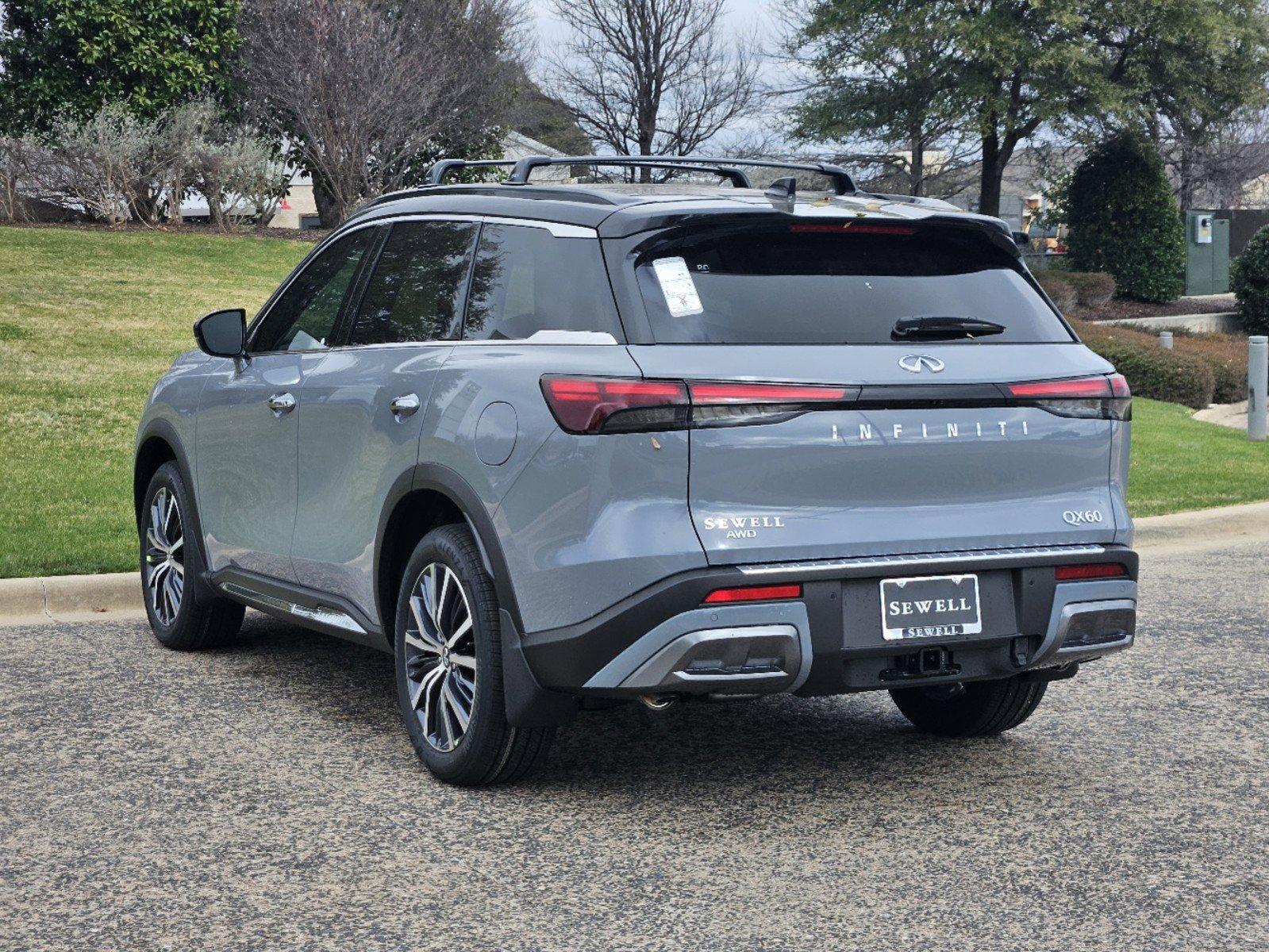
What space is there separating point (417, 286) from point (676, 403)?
1.55m

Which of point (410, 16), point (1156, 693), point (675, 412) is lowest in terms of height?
point (1156, 693)

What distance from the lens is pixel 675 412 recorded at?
4.39 m

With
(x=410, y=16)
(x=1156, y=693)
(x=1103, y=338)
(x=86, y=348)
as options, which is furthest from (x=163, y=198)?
(x=1156, y=693)

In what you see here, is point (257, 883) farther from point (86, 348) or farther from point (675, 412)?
point (86, 348)

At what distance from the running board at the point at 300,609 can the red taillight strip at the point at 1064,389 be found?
2.22 m

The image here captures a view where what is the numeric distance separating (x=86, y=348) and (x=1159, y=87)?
2490cm

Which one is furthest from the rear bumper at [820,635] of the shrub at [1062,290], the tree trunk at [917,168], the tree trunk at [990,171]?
the tree trunk at [917,168]

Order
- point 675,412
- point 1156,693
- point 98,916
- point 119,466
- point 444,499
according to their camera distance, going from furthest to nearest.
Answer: point 119,466 < point 1156,693 < point 444,499 < point 675,412 < point 98,916

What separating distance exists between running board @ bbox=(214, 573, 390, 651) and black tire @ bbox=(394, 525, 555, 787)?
0.30 metres

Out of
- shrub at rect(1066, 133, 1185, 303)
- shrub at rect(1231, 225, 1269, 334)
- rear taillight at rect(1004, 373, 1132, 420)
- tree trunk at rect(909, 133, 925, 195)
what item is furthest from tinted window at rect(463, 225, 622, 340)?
tree trunk at rect(909, 133, 925, 195)

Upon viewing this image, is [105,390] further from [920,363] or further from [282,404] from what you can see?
[920,363]

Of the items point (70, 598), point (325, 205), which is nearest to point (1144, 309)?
point (325, 205)

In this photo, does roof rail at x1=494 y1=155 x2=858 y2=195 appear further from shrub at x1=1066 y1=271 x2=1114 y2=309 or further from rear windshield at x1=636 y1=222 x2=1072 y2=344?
shrub at x1=1066 y1=271 x2=1114 y2=309

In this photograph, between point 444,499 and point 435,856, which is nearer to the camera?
point 435,856
